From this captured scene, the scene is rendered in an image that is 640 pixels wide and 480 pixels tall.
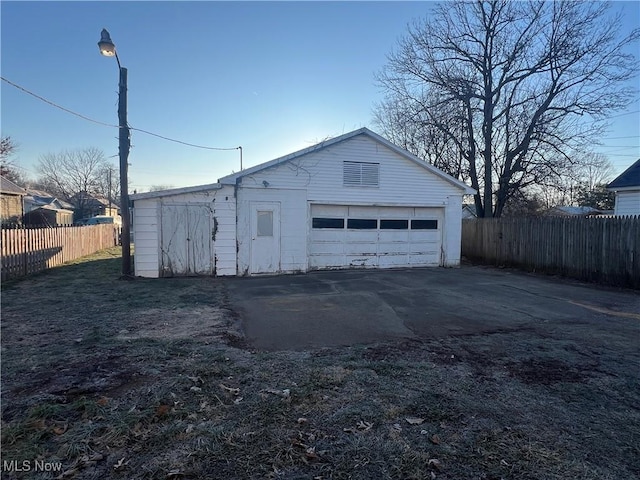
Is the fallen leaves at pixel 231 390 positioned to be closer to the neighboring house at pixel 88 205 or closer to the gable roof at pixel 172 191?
the gable roof at pixel 172 191

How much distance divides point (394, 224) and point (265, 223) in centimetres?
461

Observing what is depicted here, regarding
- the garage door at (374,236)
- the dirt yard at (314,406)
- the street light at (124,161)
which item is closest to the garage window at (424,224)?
the garage door at (374,236)

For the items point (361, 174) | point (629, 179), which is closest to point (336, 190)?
point (361, 174)

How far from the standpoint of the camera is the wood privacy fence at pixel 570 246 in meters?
9.70

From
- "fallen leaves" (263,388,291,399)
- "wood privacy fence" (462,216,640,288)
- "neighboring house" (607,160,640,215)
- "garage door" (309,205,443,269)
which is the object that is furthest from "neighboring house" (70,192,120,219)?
Answer: "neighboring house" (607,160,640,215)

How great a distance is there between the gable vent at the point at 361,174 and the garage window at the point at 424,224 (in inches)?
83.2

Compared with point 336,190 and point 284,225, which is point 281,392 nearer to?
point 284,225

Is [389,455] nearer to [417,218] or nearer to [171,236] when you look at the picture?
[171,236]

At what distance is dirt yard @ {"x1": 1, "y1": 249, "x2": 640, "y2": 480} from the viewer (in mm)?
2504

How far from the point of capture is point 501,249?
46.5ft

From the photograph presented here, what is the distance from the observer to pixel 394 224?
1327cm

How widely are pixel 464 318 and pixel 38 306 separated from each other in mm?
7662

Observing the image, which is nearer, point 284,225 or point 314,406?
point 314,406

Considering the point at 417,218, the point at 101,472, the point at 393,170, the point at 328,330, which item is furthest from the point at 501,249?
the point at 101,472
